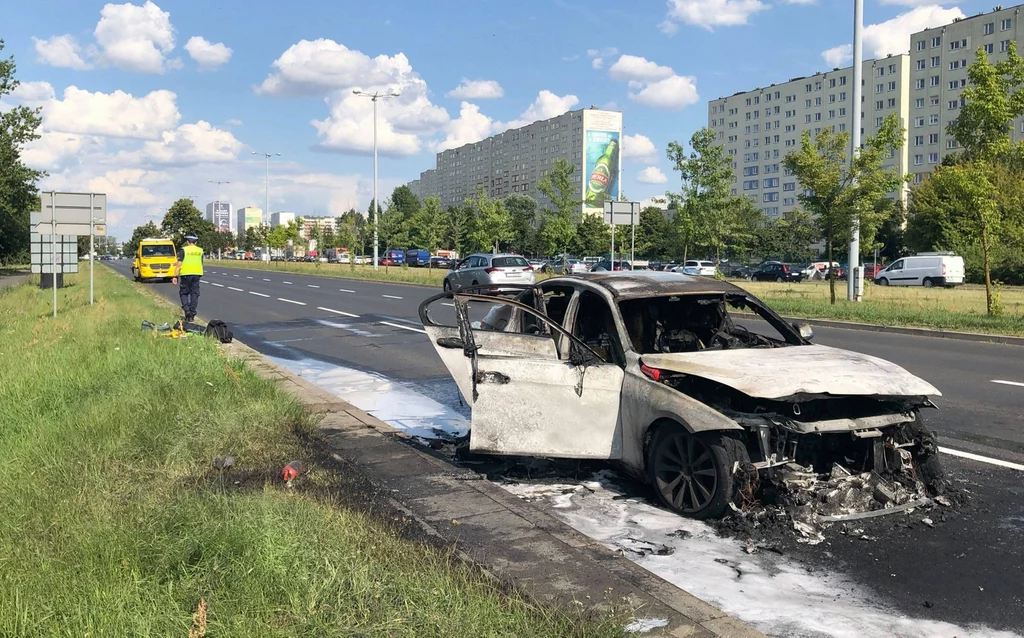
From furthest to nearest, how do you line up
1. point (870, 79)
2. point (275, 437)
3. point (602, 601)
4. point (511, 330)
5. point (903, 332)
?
point (870, 79), point (903, 332), point (511, 330), point (275, 437), point (602, 601)

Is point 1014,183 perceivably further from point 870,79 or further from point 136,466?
point 870,79

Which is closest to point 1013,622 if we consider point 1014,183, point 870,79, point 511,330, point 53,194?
point 511,330

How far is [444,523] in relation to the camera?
455 cm

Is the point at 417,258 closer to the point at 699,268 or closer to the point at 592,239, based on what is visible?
the point at 592,239

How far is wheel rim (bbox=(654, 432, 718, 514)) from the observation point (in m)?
4.72

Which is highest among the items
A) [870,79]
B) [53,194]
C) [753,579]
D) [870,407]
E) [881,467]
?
[870,79]

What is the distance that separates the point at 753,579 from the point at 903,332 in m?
14.1

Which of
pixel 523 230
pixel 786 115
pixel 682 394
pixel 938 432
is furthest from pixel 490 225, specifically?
pixel 786 115

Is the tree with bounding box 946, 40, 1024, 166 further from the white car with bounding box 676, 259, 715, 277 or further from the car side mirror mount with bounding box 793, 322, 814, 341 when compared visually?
the white car with bounding box 676, 259, 715, 277

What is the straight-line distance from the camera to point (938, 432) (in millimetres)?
7227

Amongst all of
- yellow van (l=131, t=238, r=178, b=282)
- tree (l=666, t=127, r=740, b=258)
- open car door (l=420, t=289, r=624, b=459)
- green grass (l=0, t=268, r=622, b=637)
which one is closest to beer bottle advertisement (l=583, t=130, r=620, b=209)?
yellow van (l=131, t=238, r=178, b=282)

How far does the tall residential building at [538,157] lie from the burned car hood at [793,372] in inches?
4386

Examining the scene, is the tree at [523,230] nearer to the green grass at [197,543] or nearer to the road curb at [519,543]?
the green grass at [197,543]

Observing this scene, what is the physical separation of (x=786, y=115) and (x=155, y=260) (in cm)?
10344
